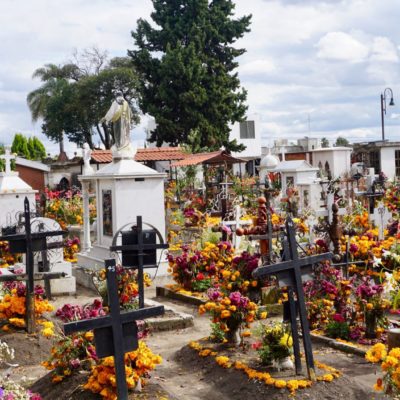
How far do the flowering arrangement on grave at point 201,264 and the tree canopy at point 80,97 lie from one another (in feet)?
127

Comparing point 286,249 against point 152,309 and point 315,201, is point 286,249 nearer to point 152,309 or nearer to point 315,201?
point 152,309

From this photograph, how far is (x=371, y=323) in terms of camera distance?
9000 mm

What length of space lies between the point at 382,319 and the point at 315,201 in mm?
11830

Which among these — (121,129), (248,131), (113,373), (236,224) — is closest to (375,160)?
(248,131)

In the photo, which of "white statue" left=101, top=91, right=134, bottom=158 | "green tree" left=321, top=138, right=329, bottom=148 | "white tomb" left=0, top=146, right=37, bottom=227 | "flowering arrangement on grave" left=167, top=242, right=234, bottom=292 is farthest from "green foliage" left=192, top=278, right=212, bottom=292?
"green tree" left=321, top=138, right=329, bottom=148

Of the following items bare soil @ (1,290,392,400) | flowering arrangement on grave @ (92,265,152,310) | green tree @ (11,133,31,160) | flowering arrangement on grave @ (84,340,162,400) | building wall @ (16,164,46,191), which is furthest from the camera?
green tree @ (11,133,31,160)

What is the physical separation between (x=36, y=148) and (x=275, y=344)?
190 feet

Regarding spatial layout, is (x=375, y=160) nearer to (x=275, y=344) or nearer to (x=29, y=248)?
(x=29, y=248)

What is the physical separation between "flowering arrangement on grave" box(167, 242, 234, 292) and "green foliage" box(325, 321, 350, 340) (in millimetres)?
3445

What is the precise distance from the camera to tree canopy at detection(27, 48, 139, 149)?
53031 millimetres

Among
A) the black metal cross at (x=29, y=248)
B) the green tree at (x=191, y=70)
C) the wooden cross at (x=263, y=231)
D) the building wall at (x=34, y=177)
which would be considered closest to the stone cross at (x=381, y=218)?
the wooden cross at (x=263, y=231)

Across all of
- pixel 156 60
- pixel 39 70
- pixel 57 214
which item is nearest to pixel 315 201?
pixel 57 214

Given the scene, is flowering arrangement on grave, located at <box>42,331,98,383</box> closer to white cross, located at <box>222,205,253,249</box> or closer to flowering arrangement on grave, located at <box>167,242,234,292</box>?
flowering arrangement on grave, located at <box>167,242,234,292</box>

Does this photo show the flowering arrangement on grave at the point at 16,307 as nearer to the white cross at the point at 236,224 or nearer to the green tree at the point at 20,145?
the white cross at the point at 236,224
